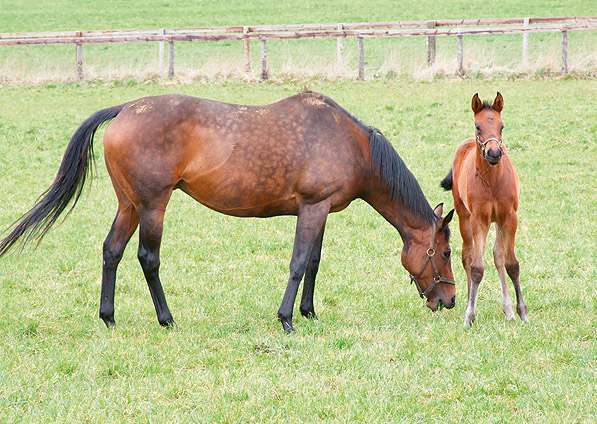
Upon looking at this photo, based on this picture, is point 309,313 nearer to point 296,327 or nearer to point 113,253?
point 296,327

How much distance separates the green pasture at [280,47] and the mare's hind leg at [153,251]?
49.7 feet

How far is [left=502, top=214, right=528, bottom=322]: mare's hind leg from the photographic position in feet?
19.4

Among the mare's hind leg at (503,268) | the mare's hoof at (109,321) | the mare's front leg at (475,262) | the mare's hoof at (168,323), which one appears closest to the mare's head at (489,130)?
the mare's front leg at (475,262)

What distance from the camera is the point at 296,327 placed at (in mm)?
5992

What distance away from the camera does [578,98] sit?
1616cm

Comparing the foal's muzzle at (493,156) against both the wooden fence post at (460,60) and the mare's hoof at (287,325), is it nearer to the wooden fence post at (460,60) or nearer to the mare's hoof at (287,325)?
the mare's hoof at (287,325)

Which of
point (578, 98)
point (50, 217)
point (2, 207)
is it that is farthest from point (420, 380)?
point (578, 98)

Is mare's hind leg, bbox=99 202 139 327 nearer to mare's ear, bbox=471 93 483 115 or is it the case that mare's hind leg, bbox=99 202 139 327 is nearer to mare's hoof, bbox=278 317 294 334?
mare's hoof, bbox=278 317 294 334

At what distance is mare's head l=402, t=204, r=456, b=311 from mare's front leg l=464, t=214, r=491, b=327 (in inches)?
9.3

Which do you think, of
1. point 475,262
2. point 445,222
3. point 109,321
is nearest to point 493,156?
point 445,222

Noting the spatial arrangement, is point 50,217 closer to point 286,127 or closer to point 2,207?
point 286,127

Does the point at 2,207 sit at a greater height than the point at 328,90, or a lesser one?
lesser

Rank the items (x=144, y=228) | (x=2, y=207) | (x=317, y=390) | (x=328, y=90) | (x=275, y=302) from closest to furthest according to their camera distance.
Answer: (x=317, y=390), (x=144, y=228), (x=275, y=302), (x=2, y=207), (x=328, y=90)

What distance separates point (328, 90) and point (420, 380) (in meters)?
14.8
